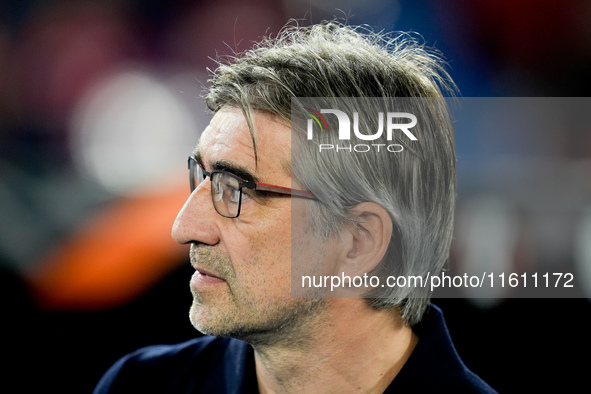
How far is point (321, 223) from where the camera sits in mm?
1160

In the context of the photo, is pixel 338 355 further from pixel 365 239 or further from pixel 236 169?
pixel 236 169

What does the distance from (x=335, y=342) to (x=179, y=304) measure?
125cm

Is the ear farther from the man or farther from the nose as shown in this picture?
the nose

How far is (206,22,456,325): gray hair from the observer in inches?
45.6

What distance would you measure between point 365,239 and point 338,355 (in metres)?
0.29

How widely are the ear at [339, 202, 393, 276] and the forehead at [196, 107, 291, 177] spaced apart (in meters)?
0.23

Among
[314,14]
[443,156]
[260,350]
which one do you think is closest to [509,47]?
[314,14]

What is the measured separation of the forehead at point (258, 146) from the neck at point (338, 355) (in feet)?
1.20

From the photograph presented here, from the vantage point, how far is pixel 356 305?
47.4 inches

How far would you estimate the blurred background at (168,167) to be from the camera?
2172mm

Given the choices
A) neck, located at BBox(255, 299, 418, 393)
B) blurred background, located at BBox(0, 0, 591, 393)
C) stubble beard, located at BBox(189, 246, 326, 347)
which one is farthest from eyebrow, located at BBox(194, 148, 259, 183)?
blurred background, located at BBox(0, 0, 591, 393)

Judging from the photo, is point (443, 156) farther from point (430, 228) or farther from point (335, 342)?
point (335, 342)

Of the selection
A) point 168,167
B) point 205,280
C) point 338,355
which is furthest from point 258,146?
point 168,167

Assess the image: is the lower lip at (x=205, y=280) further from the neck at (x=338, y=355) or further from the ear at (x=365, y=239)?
the ear at (x=365, y=239)
